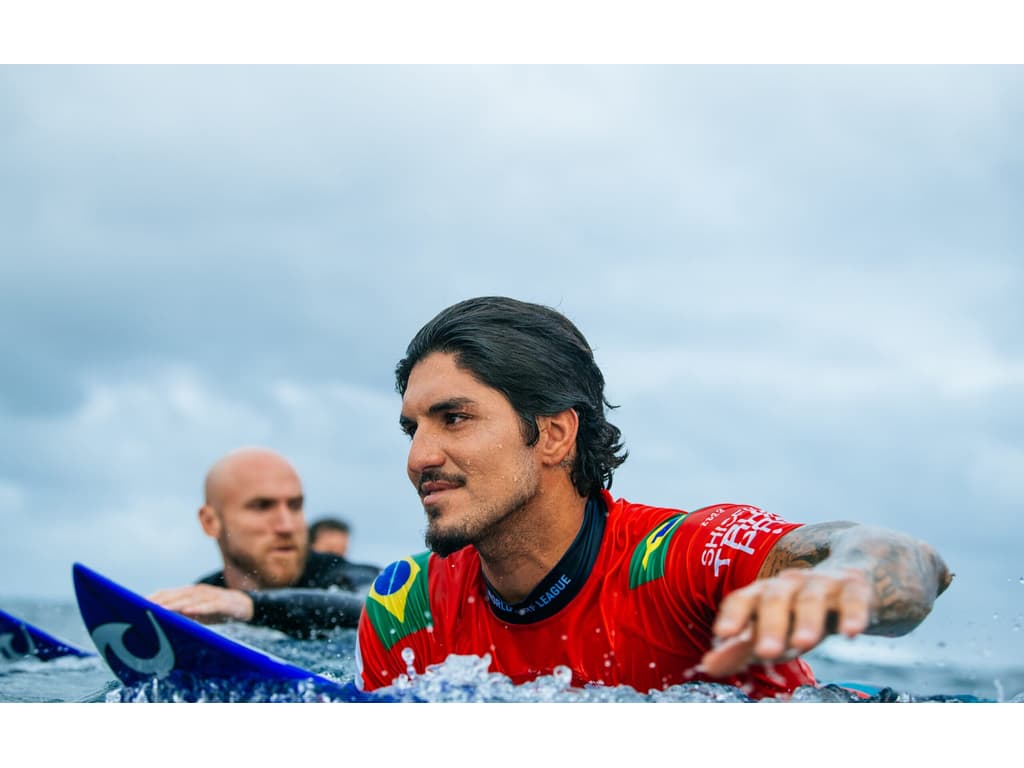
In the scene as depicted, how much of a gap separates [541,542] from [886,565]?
4.50ft

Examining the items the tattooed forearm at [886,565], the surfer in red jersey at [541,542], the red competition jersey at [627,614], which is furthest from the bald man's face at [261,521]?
the tattooed forearm at [886,565]

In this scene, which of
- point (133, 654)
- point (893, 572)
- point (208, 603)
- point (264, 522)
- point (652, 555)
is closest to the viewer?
point (893, 572)

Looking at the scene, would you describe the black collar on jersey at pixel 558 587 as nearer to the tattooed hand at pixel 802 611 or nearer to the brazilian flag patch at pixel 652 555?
the brazilian flag patch at pixel 652 555

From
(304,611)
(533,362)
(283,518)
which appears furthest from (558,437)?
(283,518)

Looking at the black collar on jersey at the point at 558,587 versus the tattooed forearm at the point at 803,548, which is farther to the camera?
the black collar on jersey at the point at 558,587

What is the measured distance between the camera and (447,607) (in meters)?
3.67

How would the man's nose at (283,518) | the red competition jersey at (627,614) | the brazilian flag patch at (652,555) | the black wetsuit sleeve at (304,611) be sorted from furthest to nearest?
the man's nose at (283,518) < the black wetsuit sleeve at (304,611) < the brazilian flag patch at (652,555) < the red competition jersey at (627,614)

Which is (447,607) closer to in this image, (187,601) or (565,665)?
(565,665)

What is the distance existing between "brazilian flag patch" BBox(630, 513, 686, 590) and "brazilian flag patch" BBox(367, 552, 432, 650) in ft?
3.01

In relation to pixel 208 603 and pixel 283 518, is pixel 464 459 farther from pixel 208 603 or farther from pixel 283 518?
pixel 283 518

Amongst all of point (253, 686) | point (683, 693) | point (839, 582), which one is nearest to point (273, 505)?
point (253, 686)

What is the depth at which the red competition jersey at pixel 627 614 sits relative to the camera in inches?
118

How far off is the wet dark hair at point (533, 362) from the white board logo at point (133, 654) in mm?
1375

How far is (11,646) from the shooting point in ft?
23.2
